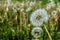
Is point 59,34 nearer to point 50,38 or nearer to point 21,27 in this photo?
point 50,38

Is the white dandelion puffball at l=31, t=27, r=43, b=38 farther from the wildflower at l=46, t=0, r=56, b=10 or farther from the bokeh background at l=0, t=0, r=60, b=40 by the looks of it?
the wildflower at l=46, t=0, r=56, b=10

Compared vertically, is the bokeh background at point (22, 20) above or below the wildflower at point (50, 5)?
below

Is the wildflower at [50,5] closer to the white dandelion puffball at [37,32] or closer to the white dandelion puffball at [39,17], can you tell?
the white dandelion puffball at [39,17]

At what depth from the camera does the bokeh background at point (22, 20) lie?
227 cm

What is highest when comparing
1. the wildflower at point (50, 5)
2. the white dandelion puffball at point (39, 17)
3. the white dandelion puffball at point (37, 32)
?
the wildflower at point (50, 5)

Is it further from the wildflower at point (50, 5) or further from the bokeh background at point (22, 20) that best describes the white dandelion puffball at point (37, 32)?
the wildflower at point (50, 5)

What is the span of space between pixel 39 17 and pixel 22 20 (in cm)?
14

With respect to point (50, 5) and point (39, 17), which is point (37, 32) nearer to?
point (39, 17)

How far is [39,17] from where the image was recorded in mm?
2309

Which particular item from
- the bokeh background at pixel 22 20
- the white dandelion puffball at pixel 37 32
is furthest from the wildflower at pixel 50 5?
the white dandelion puffball at pixel 37 32

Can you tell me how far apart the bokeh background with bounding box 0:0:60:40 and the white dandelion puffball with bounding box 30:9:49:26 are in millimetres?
30

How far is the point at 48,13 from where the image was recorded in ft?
7.72

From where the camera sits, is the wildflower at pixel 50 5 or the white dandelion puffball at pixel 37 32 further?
the wildflower at pixel 50 5

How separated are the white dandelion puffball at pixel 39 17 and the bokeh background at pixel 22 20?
30 mm
